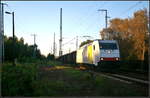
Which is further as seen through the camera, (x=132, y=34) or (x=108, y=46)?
(x=132, y=34)

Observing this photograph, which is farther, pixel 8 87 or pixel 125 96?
pixel 8 87

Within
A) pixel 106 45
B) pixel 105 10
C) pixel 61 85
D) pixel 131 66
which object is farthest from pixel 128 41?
pixel 61 85

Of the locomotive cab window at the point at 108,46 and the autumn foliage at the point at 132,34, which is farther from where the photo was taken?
the autumn foliage at the point at 132,34

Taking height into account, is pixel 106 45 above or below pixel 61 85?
above

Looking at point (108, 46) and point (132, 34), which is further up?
point (132, 34)

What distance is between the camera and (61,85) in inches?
498

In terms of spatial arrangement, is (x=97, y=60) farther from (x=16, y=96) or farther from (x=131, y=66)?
(x=16, y=96)

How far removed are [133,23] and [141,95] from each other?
41.7 metres

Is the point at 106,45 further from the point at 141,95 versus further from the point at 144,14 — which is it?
the point at 144,14

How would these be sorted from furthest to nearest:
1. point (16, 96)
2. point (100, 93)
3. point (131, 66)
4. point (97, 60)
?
1. point (131, 66)
2. point (97, 60)
3. point (100, 93)
4. point (16, 96)

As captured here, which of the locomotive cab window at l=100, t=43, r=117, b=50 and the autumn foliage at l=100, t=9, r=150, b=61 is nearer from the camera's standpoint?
the locomotive cab window at l=100, t=43, r=117, b=50

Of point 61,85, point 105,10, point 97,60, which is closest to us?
point 61,85

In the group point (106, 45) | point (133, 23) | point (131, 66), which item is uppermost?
point (133, 23)

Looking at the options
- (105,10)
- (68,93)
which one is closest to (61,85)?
(68,93)
